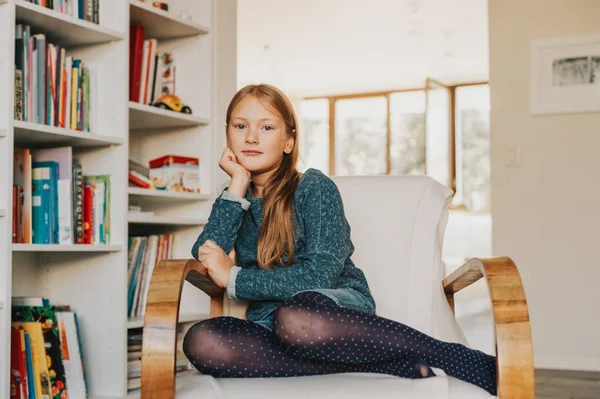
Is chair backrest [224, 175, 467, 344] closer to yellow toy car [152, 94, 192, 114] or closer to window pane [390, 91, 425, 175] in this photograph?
yellow toy car [152, 94, 192, 114]

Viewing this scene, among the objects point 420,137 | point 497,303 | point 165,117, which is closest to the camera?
point 497,303

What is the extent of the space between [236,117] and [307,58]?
22.4 feet

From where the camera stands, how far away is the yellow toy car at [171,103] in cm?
304

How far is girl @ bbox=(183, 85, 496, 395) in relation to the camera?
144 cm

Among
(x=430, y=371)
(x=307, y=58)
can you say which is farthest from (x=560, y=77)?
(x=307, y=58)

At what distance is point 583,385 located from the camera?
346 cm

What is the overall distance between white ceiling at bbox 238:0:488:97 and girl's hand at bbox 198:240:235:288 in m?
4.83

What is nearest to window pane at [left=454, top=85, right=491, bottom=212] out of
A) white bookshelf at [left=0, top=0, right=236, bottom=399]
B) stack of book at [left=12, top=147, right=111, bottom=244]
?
white bookshelf at [left=0, top=0, right=236, bottom=399]

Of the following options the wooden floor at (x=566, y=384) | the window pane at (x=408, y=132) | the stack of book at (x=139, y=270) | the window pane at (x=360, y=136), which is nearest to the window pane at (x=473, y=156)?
the window pane at (x=408, y=132)

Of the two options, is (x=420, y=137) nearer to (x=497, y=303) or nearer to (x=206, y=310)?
(x=206, y=310)

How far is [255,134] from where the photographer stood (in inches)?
71.9

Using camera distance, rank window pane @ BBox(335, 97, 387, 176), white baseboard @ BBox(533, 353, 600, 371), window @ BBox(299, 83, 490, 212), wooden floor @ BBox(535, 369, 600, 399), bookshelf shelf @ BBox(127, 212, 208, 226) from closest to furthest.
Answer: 1. bookshelf shelf @ BBox(127, 212, 208, 226)
2. wooden floor @ BBox(535, 369, 600, 399)
3. white baseboard @ BBox(533, 353, 600, 371)
4. window @ BBox(299, 83, 490, 212)
5. window pane @ BBox(335, 97, 387, 176)

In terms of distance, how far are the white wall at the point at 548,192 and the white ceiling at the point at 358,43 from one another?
7.34 feet

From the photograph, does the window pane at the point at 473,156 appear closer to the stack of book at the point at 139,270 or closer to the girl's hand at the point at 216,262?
the stack of book at the point at 139,270
